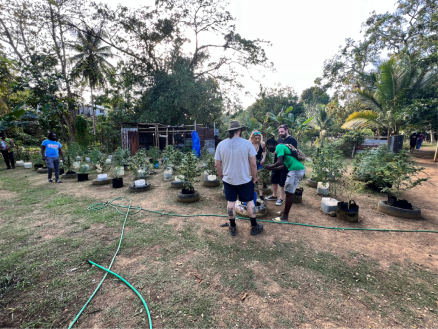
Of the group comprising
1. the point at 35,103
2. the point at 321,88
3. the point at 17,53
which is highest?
the point at 17,53

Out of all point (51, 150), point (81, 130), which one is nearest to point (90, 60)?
point (81, 130)

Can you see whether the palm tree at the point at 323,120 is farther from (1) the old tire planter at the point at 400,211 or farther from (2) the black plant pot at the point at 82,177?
(2) the black plant pot at the point at 82,177

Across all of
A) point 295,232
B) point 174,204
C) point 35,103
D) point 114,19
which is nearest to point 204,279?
point 295,232

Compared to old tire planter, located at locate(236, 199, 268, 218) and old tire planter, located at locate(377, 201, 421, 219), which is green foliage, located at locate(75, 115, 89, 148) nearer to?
old tire planter, located at locate(236, 199, 268, 218)

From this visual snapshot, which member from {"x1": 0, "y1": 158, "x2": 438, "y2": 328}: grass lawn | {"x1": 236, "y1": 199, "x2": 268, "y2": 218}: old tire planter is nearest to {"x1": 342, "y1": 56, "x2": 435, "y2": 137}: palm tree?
{"x1": 0, "y1": 158, "x2": 438, "y2": 328}: grass lawn

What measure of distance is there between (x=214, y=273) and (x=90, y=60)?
22213 mm

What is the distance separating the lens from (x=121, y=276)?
7.61 feet

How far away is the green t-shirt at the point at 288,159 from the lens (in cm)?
347

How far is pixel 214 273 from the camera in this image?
2.38 meters

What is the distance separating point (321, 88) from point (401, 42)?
5.77m

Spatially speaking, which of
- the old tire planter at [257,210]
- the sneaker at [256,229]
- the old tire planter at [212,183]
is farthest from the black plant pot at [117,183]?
the sneaker at [256,229]

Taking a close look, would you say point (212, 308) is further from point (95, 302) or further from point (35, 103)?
point (35, 103)

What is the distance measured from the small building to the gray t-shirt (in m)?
10.4

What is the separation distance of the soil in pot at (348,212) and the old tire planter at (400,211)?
0.86 metres
